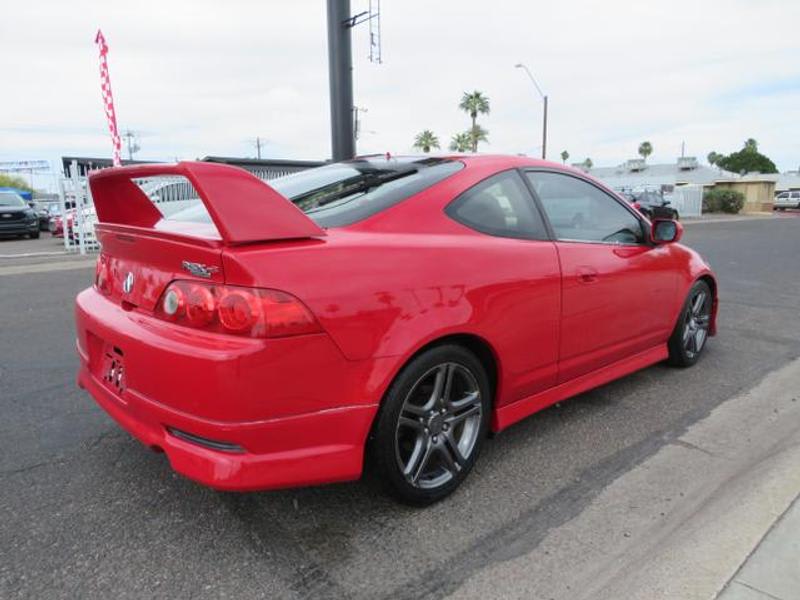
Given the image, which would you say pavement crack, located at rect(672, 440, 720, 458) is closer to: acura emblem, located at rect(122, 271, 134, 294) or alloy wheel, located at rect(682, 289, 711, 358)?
alloy wheel, located at rect(682, 289, 711, 358)

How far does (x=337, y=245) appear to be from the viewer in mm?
2186

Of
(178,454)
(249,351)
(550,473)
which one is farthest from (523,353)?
Result: (178,454)

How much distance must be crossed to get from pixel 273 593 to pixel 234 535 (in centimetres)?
39

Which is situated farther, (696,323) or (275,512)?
(696,323)

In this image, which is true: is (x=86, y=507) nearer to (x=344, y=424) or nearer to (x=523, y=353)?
(x=344, y=424)

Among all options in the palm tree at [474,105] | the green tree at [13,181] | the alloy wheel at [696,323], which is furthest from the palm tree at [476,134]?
the alloy wheel at [696,323]

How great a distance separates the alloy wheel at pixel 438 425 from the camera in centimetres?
246

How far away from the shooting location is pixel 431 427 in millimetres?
2520

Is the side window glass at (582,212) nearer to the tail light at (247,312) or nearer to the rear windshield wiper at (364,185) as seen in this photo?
the rear windshield wiper at (364,185)

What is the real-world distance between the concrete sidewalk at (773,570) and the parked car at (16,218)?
63.0ft

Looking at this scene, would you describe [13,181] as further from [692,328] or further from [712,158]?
[712,158]

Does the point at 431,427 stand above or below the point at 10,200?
below

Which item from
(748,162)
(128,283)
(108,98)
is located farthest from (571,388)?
(748,162)

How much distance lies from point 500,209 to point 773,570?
5.84 feet
